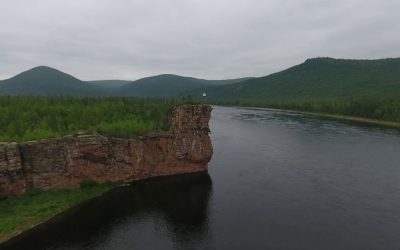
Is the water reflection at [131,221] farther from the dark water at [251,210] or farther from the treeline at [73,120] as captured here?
the treeline at [73,120]

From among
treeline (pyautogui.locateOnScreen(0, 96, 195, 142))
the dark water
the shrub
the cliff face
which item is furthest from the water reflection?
treeline (pyautogui.locateOnScreen(0, 96, 195, 142))

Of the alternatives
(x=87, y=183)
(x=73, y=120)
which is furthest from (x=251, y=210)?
(x=73, y=120)

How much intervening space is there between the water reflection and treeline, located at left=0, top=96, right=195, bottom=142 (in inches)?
429

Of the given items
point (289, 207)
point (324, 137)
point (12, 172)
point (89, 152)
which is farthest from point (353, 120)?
point (12, 172)

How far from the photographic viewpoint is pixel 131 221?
37.8 metres

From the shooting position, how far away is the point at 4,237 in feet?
107

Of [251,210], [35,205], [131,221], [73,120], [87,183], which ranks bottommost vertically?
[131,221]

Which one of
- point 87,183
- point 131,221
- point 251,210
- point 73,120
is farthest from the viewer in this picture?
point 73,120

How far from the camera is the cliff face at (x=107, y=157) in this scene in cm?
4112

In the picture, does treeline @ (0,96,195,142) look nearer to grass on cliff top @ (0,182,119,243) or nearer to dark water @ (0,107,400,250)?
grass on cliff top @ (0,182,119,243)

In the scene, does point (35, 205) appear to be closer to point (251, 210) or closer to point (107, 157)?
point (107, 157)

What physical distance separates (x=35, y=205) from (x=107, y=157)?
41.1 ft

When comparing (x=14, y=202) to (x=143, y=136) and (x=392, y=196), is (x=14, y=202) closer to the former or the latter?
(x=143, y=136)

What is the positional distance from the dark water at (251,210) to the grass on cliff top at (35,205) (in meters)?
1.55
